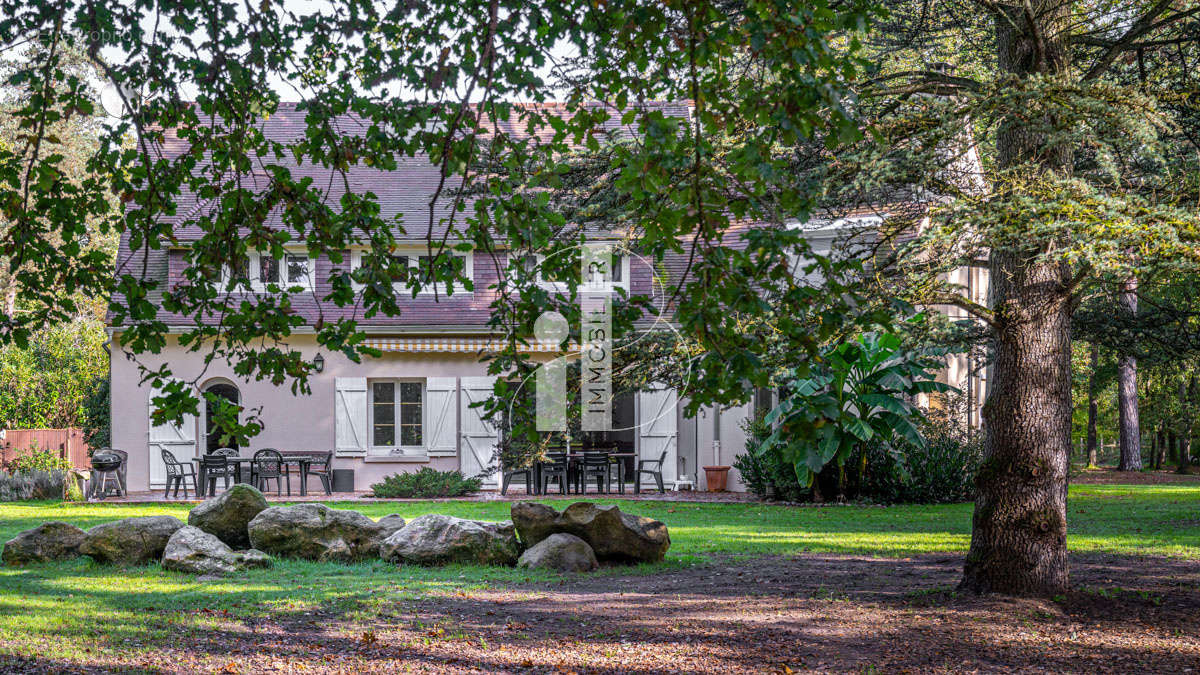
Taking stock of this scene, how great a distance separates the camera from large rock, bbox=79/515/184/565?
404 inches

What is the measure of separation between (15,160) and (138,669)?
9.64 ft

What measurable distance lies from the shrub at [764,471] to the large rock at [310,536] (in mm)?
8391

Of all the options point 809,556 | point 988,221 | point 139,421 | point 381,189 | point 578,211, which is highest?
point 381,189

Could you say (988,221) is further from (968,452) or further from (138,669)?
(968,452)

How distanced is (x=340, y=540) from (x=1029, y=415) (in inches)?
263

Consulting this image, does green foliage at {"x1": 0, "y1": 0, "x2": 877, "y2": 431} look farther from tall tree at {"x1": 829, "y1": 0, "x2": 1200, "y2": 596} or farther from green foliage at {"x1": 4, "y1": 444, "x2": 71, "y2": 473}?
green foliage at {"x1": 4, "y1": 444, "x2": 71, "y2": 473}

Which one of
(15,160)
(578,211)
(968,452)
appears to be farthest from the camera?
(968,452)

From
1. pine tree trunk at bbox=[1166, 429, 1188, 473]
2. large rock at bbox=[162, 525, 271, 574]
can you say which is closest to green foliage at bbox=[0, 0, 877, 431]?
large rock at bbox=[162, 525, 271, 574]

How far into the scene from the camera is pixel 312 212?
5699 millimetres

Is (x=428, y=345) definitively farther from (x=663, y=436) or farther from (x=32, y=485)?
(x=32, y=485)

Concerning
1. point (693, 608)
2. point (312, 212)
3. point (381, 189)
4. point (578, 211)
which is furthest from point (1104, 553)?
point (381, 189)

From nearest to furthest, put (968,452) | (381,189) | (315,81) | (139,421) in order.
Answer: (315,81)
(968,452)
(139,421)
(381,189)

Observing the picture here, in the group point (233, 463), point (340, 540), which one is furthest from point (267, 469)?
point (340, 540)

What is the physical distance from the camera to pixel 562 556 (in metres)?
10.1
